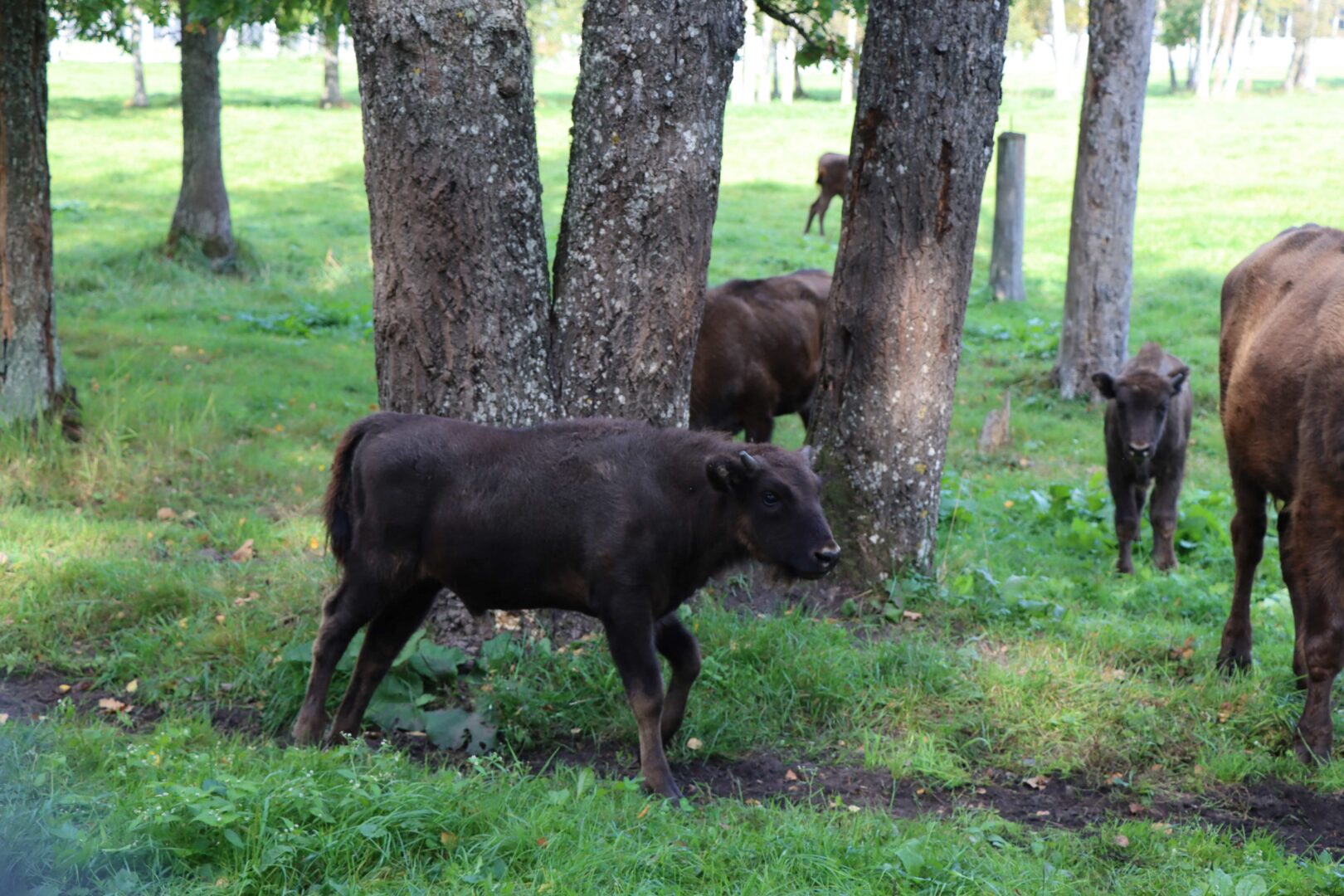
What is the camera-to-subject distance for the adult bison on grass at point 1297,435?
5867 mm

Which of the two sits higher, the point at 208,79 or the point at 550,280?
the point at 208,79

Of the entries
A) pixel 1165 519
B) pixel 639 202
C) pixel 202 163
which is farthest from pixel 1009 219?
pixel 639 202

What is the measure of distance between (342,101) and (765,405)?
4041 cm

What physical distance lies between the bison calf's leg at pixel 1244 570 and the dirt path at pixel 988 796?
1294 mm

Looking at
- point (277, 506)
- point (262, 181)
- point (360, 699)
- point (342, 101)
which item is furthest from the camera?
point (342, 101)

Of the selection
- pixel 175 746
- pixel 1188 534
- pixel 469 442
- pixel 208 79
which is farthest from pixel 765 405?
pixel 208 79

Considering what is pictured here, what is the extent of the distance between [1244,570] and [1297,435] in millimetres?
1089

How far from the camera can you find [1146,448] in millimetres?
9148

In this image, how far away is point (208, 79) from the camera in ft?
59.8

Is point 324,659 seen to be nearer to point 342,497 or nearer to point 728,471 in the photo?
point 342,497

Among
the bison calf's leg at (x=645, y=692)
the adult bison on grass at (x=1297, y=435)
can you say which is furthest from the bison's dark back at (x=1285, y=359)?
the bison calf's leg at (x=645, y=692)

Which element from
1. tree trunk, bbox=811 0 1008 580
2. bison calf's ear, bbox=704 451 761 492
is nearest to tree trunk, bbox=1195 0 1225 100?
tree trunk, bbox=811 0 1008 580

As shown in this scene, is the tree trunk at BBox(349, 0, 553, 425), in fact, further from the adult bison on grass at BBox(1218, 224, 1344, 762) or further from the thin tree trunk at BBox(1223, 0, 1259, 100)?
the thin tree trunk at BBox(1223, 0, 1259, 100)

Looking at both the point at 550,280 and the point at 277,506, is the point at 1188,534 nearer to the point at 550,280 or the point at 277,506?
the point at 550,280
